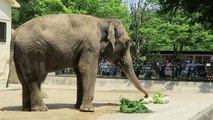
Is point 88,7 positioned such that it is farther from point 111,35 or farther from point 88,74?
point 88,74

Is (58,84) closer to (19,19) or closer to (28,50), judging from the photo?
(28,50)

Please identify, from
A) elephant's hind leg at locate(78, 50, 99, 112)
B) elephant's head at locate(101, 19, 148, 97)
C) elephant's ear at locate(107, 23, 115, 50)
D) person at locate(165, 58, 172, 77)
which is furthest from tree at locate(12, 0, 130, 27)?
elephant's hind leg at locate(78, 50, 99, 112)

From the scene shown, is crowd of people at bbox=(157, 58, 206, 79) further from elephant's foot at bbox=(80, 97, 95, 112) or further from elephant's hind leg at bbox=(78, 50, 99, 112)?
elephant's foot at bbox=(80, 97, 95, 112)

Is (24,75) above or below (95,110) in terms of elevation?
above

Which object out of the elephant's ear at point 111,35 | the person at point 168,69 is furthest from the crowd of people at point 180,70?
the elephant's ear at point 111,35

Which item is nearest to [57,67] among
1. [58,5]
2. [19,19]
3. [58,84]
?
[58,84]

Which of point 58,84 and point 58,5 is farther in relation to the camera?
point 58,5

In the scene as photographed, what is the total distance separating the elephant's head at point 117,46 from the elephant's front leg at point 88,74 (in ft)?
2.65

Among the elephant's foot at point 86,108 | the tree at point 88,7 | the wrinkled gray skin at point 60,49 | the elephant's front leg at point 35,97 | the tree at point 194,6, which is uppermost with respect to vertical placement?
the tree at point 88,7

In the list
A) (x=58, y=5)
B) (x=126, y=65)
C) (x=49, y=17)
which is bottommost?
(x=126, y=65)

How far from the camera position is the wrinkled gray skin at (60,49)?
40.0ft

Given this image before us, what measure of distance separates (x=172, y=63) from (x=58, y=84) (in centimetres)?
683

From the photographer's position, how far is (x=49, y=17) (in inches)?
502

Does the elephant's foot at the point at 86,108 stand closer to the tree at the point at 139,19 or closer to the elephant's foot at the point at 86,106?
the elephant's foot at the point at 86,106
